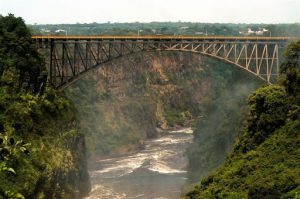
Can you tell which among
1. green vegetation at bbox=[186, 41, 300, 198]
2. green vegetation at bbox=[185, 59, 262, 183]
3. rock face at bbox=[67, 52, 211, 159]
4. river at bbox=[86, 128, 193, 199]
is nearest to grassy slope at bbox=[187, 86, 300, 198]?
green vegetation at bbox=[186, 41, 300, 198]

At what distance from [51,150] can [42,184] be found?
186 inches

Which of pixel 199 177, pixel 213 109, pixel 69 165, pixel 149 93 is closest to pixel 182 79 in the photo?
pixel 149 93

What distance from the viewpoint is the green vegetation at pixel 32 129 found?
1738 inches

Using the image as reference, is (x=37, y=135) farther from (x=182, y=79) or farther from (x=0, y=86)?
(x=182, y=79)

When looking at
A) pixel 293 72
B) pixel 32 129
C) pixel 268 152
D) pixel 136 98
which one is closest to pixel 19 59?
pixel 32 129

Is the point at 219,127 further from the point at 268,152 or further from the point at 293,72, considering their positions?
the point at 268,152

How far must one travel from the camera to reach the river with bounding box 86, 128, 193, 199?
6806 cm

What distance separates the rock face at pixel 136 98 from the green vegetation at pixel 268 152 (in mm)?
45430

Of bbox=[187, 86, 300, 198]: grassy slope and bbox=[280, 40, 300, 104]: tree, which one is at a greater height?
bbox=[280, 40, 300, 104]: tree

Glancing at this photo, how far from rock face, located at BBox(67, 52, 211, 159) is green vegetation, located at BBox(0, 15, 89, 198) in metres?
28.4

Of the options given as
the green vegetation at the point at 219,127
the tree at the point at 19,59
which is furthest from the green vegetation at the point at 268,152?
the green vegetation at the point at 219,127

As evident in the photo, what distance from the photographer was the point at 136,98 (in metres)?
114

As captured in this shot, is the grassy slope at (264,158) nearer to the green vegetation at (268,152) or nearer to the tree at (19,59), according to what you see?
the green vegetation at (268,152)

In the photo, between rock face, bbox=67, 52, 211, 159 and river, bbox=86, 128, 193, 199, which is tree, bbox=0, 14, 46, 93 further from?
rock face, bbox=67, 52, 211, 159
